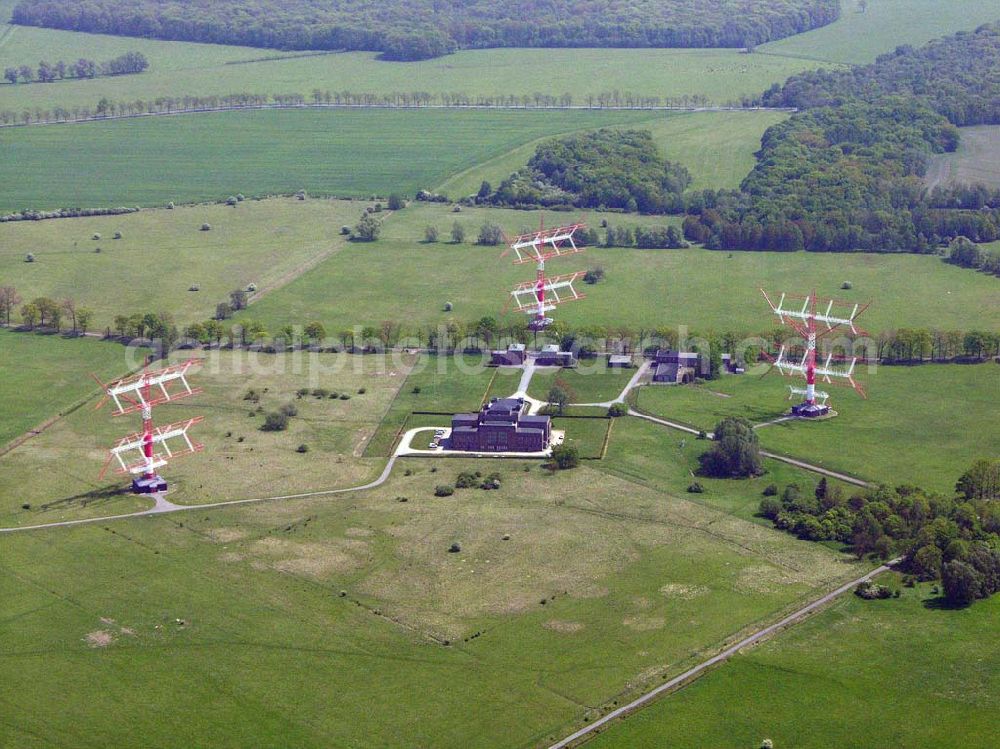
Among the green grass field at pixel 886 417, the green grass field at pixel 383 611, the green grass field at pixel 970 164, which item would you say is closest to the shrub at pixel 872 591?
the green grass field at pixel 383 611

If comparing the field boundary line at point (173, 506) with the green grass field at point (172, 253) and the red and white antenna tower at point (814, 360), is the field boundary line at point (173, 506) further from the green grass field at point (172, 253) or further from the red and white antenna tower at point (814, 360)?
the green grass field at point (172, 253)

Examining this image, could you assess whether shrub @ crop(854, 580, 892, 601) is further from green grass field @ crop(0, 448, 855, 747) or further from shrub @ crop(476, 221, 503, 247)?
shrub @ crop(476, 221, 503, 247)

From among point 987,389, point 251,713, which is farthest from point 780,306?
point 251,713

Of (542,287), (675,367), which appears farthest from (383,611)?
(542,287)

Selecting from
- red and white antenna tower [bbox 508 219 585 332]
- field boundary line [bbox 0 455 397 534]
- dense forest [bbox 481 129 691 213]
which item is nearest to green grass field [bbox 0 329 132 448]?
field boundary line [bbox 0 455 397 534]

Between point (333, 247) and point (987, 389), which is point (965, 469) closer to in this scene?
point (987, 389)
